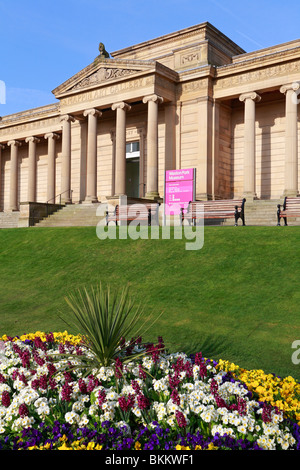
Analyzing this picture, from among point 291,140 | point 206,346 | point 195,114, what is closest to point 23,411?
point 206,346

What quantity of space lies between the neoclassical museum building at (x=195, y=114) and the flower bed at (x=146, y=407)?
20.5 metres

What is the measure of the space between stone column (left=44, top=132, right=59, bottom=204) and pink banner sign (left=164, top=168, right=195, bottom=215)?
55.2 ft

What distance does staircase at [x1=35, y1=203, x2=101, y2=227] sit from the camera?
2441 centimetres

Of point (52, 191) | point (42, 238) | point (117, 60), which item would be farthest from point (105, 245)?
point (52, 191)

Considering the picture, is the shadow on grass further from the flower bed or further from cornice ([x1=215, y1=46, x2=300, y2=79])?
cornice ([x1=215, y1=46, x2=300, y2=79])

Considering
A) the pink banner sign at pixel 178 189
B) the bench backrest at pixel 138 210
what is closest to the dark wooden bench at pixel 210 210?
the pink banner sign at pixel 178 189

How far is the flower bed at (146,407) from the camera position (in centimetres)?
397

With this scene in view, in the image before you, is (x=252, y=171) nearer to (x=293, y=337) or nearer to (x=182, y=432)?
(x=293, y=337)

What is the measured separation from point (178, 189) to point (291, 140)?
8629mm

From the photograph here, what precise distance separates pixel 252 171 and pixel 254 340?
20.1m

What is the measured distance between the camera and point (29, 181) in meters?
38.1

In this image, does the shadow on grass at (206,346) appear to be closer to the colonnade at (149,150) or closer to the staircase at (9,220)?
the colonnade at (149,150)

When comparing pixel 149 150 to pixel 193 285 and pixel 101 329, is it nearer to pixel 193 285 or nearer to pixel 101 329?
pixel 193 285
